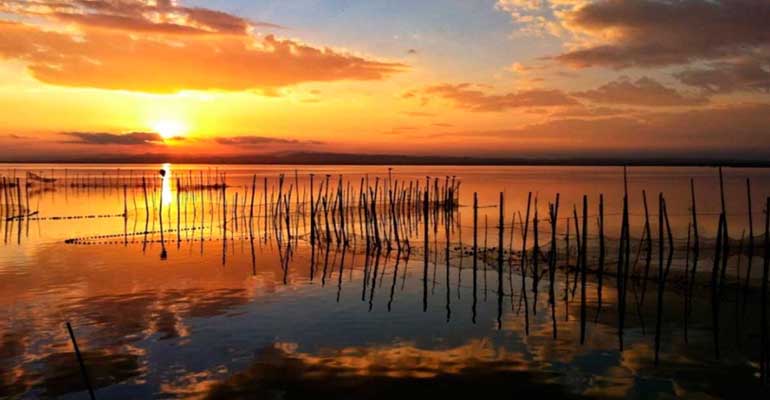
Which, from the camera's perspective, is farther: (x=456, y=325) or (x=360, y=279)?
(x=360, y=279)

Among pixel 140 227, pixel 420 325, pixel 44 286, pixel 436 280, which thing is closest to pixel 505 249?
pixel 436 280

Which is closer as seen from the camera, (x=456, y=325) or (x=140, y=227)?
(x=456, y=325)

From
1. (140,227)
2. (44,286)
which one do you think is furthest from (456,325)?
(140,227)

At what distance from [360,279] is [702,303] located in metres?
6.43

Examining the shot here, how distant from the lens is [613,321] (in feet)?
30.6

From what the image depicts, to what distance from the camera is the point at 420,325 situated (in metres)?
9.32

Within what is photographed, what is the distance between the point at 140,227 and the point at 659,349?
1974cm

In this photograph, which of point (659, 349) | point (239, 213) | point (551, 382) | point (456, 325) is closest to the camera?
point (551, 382)

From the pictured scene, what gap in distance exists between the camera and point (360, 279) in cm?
1290

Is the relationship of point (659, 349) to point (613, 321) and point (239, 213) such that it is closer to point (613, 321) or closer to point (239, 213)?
point (613, 321)

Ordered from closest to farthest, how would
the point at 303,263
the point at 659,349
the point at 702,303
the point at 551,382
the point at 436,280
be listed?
1. the point at 551,382
2. the point at 659,349
3. the point at 702,303
4. the point at 436,280
5. the point at 303,263

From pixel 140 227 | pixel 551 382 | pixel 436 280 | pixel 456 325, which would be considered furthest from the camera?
pixel 140 227

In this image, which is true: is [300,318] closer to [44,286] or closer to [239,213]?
[44,286]

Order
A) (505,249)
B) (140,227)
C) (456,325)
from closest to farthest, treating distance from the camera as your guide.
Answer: (456,325) → (505,249) → (140,227)
